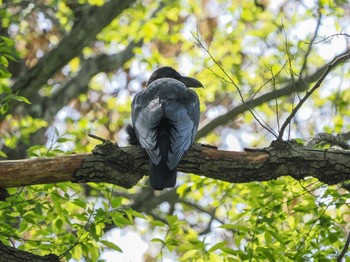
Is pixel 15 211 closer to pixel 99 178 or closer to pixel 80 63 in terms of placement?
pixel 99 178

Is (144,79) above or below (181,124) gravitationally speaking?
above

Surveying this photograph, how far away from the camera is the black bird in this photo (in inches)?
210

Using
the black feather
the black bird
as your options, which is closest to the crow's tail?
the black bird

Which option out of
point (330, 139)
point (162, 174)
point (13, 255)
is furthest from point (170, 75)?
point (13, 255)

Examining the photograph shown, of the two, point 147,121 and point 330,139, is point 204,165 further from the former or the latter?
point 330,139

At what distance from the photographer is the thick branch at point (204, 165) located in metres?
5.17

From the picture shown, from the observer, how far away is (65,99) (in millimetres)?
11172

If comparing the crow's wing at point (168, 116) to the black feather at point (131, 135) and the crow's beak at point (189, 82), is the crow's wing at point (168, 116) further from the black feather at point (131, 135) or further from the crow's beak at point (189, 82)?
the crow's beak at point (189, 82)

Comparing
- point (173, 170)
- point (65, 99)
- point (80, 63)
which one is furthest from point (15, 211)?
point (80, 63)

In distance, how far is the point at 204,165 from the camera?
5258 millimetres

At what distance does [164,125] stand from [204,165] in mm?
732

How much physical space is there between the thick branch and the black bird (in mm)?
130

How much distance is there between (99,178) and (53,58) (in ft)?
17.4

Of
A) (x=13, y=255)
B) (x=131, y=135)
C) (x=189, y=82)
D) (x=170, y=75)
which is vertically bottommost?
(x=13, y=255)
